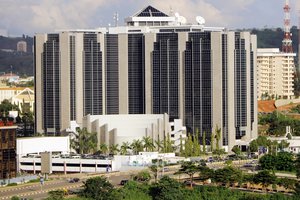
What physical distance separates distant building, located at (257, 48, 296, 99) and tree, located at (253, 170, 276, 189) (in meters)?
80.6

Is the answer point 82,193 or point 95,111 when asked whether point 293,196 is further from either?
point 95,111

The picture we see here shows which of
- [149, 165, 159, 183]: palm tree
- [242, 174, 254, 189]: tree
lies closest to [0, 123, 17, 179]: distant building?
[149, 165, 159, 183]: palm tree

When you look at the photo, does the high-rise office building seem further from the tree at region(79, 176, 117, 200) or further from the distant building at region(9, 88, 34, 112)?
the tree at region(79, 176, 117, 200)

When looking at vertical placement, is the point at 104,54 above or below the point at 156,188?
above

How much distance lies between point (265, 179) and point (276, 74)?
8368 centimetres

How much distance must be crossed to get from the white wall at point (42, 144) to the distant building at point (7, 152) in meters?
7.99

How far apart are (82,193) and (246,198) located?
9360 millimetres

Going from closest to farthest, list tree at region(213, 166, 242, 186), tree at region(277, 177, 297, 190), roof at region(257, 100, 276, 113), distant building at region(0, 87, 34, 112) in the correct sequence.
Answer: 1. tree at region(277, 177, 297, 190)
2. tree at region(213, 166, 242, 186)
3. distant building at region(0, 87, 34, 112)
4. roof at region(257, 100, 276, 113)

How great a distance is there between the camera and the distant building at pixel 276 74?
5930 inches

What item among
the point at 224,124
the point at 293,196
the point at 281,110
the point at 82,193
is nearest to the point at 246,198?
the point at 293,196

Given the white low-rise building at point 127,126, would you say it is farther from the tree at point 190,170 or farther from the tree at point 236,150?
the tree at point 190,170

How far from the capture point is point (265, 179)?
69.1m

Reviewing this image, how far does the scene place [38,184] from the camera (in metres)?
72.9

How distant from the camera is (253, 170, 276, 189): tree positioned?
226 ft
